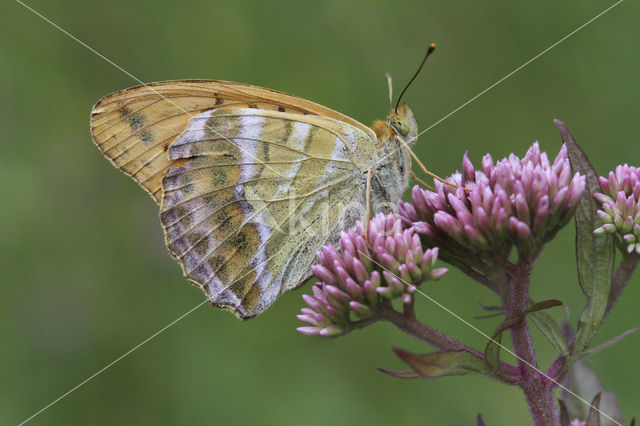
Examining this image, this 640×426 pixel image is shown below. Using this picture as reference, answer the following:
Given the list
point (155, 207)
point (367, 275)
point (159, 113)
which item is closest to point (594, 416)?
point (367, 275)

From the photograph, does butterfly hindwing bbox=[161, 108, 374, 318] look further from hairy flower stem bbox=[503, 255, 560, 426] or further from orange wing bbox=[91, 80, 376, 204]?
hairy flower stem bbox=[503, 255, 560, 426]

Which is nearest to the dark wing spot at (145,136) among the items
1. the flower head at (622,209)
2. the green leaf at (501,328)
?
the green leaf at (501,328)

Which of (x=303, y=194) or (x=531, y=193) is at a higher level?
(x=531, y=193)

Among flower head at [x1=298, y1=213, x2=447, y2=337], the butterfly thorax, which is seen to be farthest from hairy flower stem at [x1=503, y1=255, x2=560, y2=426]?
the butterfly thorax

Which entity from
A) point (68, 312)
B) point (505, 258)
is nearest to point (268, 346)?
point (68, 312)

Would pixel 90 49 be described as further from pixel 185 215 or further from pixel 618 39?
pixel 618 39

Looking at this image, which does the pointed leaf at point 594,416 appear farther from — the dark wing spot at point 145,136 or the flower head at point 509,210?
the dark wing spot at point 145,136
